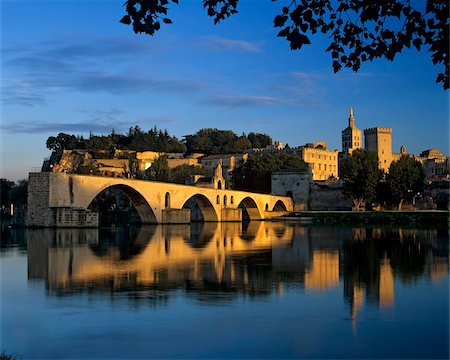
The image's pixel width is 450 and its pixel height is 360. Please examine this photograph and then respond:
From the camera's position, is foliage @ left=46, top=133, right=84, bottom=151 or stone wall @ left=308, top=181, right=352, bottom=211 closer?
stone wall @ left=308, top=181, right=352, bottom=211

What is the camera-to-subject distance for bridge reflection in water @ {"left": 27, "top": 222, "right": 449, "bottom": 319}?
14383 millimetres

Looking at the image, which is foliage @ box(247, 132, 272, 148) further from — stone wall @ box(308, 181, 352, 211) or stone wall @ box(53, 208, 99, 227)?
stone wall @ box(53, 208, 99, 227)

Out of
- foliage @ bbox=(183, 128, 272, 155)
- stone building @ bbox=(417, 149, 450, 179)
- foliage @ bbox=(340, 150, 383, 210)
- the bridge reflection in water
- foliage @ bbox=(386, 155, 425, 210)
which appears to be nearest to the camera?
the bridge reflection in water

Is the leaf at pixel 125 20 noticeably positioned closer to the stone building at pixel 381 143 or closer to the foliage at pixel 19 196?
the foliage at pixel 19 196

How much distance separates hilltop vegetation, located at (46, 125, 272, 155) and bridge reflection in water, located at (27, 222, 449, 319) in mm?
80035

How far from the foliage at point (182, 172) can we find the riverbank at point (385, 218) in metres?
23.6

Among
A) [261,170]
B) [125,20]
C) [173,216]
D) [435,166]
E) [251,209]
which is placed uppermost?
[435,166]

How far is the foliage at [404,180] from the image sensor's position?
63.6 m

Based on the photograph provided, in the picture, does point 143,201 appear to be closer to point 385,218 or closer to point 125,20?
point 385,218

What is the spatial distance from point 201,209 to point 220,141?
6786 cm

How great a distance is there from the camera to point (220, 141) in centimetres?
13188

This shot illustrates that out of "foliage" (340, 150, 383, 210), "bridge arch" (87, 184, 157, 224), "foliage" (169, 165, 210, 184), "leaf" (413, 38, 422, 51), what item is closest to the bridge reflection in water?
"leaf" (413, 38, 422, 51)

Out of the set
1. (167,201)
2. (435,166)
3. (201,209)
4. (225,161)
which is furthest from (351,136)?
(167,201)

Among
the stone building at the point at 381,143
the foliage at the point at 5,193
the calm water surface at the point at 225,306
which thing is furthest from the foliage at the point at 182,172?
the calm water surface at the point at 225,306
